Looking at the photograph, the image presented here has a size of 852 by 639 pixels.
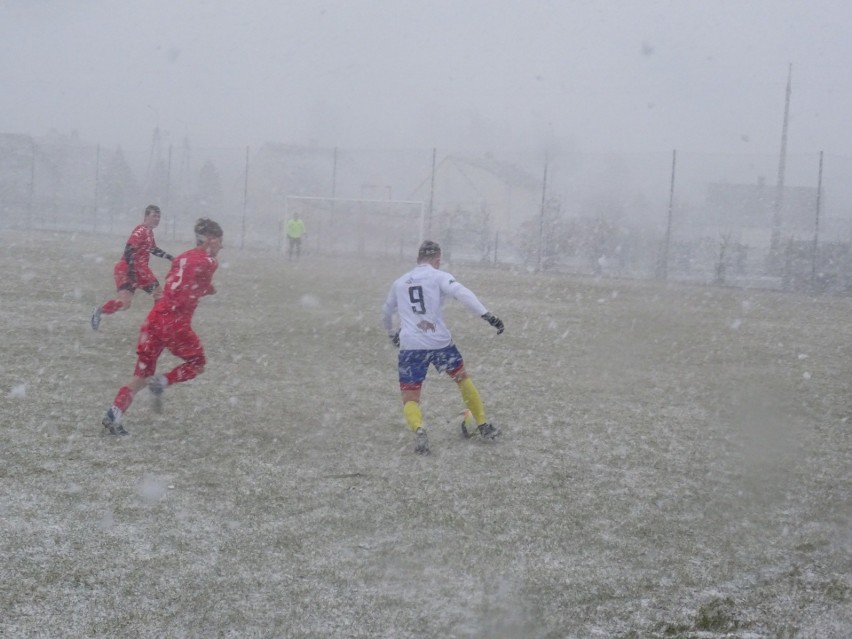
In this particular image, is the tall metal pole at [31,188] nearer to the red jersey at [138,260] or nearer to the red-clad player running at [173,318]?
the red jersey at [138,260]

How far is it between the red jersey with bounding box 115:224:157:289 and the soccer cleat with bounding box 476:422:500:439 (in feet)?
18.7

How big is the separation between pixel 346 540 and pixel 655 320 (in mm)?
11107

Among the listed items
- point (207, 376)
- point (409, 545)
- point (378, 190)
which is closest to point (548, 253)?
point (378, 190)

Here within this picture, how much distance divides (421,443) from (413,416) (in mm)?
233

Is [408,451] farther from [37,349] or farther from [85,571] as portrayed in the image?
[37,349]

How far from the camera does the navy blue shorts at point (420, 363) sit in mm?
6648

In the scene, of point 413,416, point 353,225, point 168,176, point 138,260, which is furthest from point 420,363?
point 168,176

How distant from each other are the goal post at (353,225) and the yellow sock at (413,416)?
25190mm

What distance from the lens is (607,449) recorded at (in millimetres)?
6727

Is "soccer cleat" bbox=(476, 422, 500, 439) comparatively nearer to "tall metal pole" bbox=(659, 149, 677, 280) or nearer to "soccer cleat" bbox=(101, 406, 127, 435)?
"soccer cleat" bbox=(101, 406, 127, 435)

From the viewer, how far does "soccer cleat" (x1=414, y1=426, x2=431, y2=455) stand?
638 centimetres

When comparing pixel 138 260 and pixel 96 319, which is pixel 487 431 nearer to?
pixel 138 260

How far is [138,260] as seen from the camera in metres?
10.8

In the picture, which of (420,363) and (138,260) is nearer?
(420,363)
